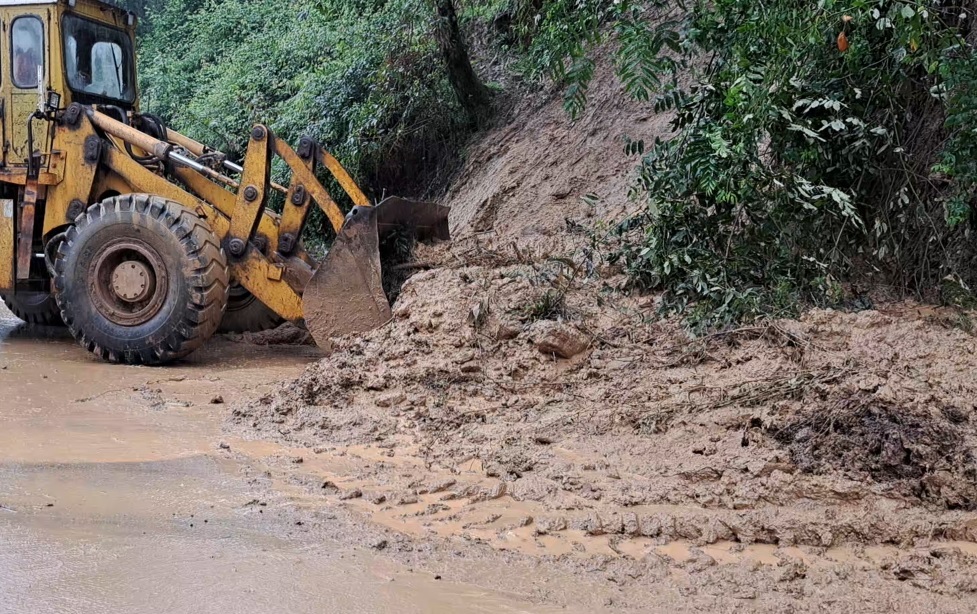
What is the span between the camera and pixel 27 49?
809cm

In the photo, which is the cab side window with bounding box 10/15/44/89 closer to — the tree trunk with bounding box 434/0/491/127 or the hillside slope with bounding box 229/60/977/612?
the hillside slope with bounding box 229/60/977/612

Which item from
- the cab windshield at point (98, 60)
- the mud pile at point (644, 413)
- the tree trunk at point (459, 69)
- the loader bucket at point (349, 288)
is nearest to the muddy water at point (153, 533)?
the mud pile at point (644, 413)

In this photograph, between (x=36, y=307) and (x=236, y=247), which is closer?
(x=236, y=247)

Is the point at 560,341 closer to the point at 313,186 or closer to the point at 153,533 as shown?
the point at 313,186

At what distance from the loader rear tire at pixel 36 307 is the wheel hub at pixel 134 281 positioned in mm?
2128

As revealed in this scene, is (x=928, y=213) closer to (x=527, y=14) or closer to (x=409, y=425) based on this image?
(x=409, y=425)

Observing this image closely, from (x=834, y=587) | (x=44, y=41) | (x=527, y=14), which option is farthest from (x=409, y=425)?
(x=527, y=14)

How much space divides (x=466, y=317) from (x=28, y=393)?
2.81 m

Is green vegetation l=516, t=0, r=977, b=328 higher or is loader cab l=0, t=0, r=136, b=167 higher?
loader cab l=0, t=0, r=136, b=167

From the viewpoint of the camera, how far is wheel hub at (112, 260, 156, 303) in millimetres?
7484

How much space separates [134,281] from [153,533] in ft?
13.6

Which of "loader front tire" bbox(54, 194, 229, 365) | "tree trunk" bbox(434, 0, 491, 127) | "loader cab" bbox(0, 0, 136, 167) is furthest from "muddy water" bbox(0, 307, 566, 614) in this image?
"tree trunk" bbox(434, 0, 491, 127)

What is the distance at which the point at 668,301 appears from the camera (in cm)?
671

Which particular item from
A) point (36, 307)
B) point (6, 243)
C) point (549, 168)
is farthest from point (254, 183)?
point (549, 168)
